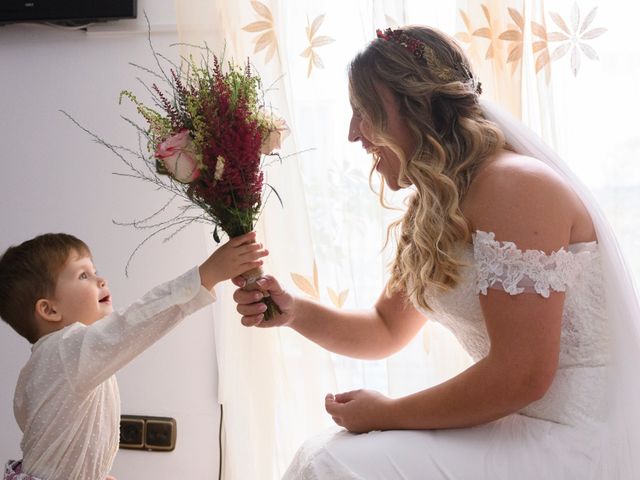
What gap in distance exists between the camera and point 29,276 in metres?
1.99

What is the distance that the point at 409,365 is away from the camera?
2.21 meters

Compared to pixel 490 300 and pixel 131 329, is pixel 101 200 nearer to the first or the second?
pixel 131 329

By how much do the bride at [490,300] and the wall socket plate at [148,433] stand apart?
1014mm

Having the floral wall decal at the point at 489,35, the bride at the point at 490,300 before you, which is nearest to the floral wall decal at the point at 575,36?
the floral wall decal at the point at 489,35

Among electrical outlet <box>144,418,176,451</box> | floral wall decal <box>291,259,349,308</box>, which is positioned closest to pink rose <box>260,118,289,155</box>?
floral wall decal <box>291,259,349,308</box>

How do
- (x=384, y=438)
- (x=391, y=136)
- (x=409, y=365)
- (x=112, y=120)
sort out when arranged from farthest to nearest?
(x=112, y=120)
(x=409, y=365)
(x=391, y=136)
(x=384, y=438)

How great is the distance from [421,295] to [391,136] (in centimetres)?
36

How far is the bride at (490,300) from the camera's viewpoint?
4.90ft

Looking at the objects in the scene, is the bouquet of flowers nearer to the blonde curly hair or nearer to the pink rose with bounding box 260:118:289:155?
the pink rose with bounding box 260:118:289:155

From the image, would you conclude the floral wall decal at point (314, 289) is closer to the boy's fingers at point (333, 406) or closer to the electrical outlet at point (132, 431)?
the boy's fingers at point (333, 406)

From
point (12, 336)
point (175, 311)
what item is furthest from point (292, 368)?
point (12, 336)

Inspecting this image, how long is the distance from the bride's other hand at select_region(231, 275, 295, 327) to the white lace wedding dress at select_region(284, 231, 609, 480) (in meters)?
0.39

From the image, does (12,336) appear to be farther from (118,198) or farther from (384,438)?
(384,438)

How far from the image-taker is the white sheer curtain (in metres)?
2.08
